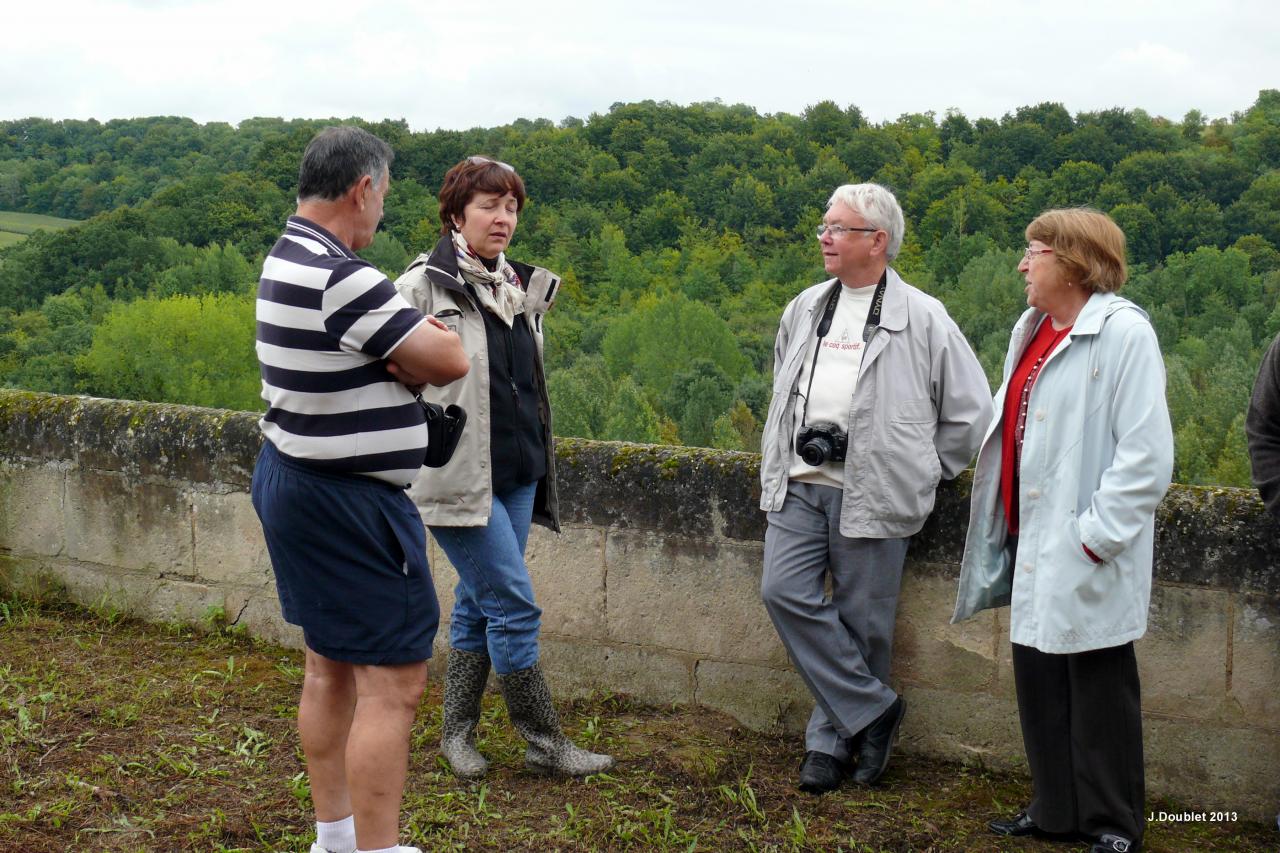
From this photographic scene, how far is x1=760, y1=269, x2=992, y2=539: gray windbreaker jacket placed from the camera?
126 inches

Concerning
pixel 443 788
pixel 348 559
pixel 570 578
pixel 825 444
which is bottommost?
pixel 443 788

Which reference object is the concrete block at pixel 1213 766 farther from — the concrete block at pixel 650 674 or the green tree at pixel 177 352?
the green tree at pixel 177 352

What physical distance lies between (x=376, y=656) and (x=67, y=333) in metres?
45.2

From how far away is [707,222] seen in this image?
122ft

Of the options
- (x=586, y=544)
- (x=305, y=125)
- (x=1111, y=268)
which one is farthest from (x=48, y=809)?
(x=305, y=125)

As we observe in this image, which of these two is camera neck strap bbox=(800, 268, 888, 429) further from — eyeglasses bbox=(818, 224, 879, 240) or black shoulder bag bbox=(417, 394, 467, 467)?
black shoulder bag bbox=(417, 394, 467, 467)

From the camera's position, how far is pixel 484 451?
308cm

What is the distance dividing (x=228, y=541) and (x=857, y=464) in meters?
2.33

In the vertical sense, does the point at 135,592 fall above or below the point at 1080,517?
below

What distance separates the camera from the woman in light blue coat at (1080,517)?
2.75 m

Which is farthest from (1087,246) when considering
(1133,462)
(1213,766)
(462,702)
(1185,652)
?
(462,702)

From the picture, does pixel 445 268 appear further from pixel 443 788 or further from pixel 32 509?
pixel 32 509

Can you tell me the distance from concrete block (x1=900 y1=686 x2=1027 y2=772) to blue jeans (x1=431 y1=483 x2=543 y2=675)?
1075mm

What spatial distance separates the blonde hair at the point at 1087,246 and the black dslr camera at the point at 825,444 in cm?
69
